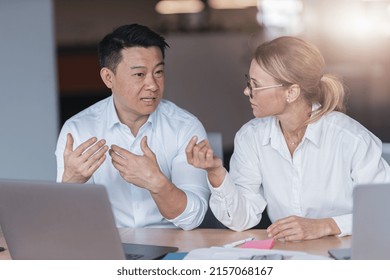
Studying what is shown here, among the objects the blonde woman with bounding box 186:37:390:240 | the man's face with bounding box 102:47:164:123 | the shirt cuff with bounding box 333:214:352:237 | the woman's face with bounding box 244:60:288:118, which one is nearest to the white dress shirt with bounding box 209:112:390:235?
the blonde woman with bounding box 186:37:390:240

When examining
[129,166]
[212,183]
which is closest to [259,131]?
[212,183]

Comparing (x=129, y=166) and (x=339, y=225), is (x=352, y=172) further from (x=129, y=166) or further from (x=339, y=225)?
(x=129, y=166)

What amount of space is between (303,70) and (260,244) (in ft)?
2.23

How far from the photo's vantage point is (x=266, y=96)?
90.8 inches

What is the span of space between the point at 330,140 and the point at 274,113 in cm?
20

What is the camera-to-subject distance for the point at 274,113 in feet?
7.61

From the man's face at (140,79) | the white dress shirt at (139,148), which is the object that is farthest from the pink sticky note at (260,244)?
the man's face at (140,79)

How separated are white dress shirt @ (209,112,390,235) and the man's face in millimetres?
328

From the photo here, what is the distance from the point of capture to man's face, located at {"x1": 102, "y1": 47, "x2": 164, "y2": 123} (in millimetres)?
2482

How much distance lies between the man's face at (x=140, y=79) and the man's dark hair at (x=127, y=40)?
0.02 metres

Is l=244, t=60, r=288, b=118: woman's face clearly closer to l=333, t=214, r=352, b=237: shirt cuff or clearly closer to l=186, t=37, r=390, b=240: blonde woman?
l=186, t=37, r=390, b=240: blonde woman

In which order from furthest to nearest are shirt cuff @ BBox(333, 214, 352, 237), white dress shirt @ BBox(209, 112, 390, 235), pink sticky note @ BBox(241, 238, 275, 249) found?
white dress shirt @ BBox(209, 112, 390, 235)
shirt cuff @ BBox(333, 214, 352, 237)
pink sticky note @ BBox(241, 238, 275, 249)

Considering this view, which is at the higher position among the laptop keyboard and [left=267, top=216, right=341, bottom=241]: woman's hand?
[left=267, top=216, right=341, bottom=241]: woman's hand

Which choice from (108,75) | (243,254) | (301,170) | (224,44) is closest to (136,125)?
(108,75)
